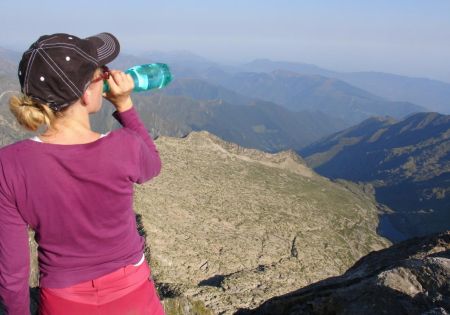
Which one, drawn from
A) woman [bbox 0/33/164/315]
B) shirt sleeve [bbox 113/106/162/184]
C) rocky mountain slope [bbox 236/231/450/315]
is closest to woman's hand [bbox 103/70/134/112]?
woman [bbox 0/33/164/315]

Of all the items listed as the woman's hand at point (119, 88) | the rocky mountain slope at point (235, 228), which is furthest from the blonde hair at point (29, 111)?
the rocky mountain slope at point (235, 228)

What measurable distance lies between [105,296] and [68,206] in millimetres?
1305

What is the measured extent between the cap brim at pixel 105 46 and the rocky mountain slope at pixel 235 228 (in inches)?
422

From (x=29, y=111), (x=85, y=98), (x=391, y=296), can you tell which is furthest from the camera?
(x=391, y=296)

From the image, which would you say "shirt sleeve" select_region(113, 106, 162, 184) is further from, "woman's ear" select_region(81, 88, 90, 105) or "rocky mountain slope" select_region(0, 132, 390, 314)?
"rocky mountain slope" select_region(0, 132, 390, 314)

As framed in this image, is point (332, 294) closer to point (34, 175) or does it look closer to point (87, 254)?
point (87, 254)

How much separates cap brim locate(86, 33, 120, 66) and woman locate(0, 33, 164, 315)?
1cm

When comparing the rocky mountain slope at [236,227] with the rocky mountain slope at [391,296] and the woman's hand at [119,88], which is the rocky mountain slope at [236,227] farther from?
the woman's hand at [119,88]

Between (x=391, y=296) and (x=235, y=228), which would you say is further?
(x=235, y=228)

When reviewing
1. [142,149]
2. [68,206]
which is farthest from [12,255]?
[142,149]

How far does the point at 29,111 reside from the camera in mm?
4891

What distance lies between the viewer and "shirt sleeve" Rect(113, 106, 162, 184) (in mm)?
5484

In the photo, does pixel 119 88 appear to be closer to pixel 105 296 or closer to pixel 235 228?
pixel 105 296

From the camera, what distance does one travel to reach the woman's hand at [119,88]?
5.51m
